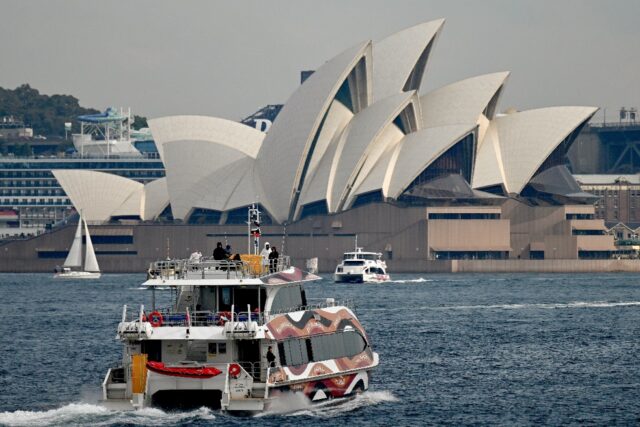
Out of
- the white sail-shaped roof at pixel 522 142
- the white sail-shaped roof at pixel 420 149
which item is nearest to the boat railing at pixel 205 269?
the white sail-shaped roof at pixel 420 149

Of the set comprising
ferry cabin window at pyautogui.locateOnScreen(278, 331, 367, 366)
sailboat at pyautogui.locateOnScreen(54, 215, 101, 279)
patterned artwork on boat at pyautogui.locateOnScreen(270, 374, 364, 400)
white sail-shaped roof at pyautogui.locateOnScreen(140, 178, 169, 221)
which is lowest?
patterned artwork on boat at pyautogui.locateOnScreen(270, 374, 364, 400)

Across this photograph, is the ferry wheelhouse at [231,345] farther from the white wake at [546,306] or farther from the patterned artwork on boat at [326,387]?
the white wake at [546,306]

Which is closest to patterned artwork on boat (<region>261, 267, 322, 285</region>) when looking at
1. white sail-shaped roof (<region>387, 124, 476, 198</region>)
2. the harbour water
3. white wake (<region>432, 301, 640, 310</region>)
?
the harbour water

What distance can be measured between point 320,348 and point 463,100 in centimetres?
9654

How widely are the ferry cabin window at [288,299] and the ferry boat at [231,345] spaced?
0.02 meters

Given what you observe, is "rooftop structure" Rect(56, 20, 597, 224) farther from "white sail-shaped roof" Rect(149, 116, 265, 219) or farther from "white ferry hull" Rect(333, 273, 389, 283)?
"white ferry hull" Rect(333, 273, 389, 283)

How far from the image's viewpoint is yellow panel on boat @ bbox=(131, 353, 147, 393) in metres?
34.7

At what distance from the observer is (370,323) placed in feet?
220

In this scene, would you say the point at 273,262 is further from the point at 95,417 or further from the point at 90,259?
the point at 90,259

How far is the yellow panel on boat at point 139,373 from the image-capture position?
34688 millimetres

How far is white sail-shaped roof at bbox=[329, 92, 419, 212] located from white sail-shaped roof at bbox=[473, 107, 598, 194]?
7.64m

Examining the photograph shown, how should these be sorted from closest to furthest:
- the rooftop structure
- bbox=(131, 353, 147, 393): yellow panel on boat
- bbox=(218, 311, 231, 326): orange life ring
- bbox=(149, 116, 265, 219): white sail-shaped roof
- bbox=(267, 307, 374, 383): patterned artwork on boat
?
bbox=(131, 353, 147, 393): yellow panel on boat, bbox=(218, 311, 231, 326): orange life ring, bbox=(267, 307, 374, 383): patterned artwork on boat, the rooftop structure, bbox=(149, 116, 265, 219): white sail-shaped roof

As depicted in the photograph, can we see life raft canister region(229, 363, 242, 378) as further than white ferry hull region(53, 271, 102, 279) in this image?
No

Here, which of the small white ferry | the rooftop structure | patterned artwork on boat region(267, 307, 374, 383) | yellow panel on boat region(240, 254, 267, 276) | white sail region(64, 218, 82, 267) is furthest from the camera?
white sail region(64, 218, 82, 267)
